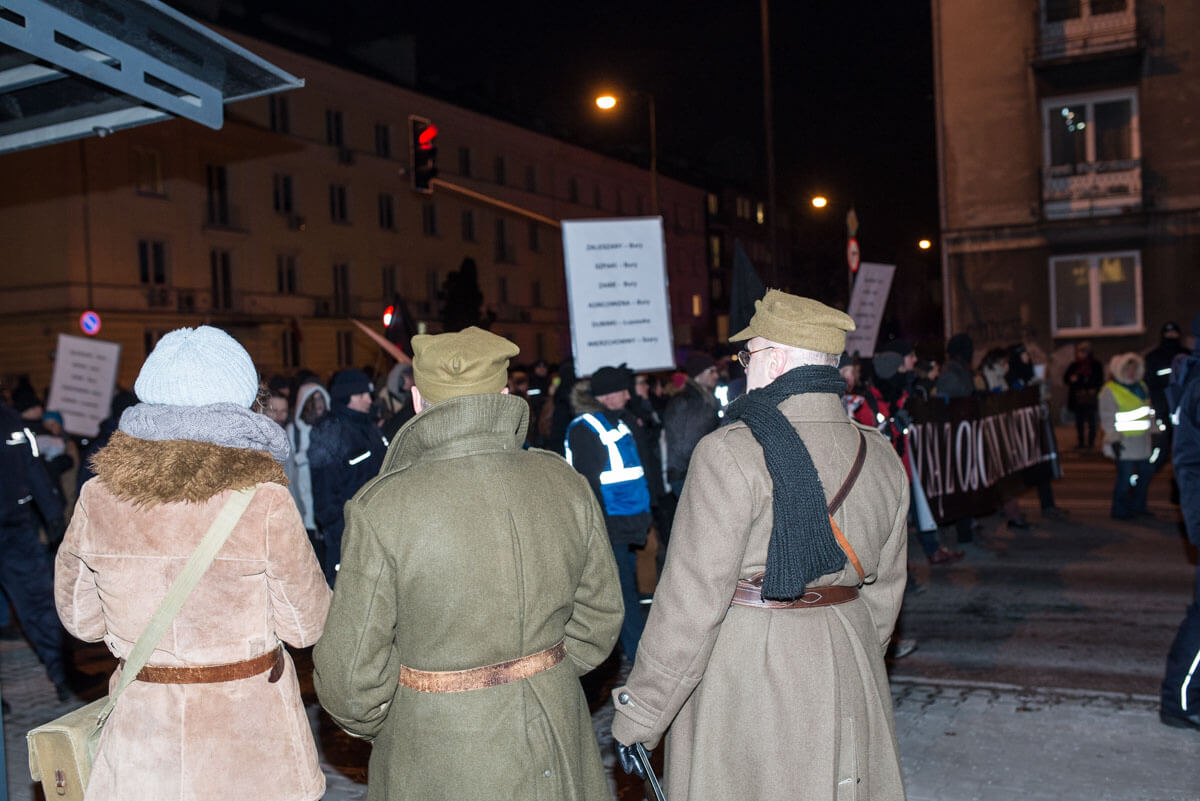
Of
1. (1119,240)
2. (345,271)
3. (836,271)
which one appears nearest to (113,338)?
(345,271)

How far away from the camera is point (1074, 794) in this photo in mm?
4715

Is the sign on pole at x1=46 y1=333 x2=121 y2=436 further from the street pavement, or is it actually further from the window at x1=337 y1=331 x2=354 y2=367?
the window at x1=337 y1=331 x2=354 y2=367

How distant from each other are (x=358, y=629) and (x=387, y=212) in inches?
1732

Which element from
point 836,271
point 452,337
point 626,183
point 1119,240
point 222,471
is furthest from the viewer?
point 836,271

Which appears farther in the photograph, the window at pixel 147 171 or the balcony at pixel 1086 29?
the window at pixel 147 171

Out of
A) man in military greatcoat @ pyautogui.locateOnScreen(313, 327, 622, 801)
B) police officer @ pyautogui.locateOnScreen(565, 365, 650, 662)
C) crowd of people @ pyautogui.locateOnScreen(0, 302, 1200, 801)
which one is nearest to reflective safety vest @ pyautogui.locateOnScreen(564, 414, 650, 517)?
police officer @ pyautogui.locateOnScreen(565, 365, 650, 662)

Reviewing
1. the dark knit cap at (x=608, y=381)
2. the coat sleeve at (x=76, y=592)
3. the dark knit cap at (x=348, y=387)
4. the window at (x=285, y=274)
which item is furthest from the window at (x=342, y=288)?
the coat sleeve at (x=76, y=592)

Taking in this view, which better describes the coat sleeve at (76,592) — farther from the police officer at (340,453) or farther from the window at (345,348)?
the window at (345,348)

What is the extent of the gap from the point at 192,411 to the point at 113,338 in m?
33.3

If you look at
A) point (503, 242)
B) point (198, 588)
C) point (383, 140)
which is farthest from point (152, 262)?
point (198, 588)

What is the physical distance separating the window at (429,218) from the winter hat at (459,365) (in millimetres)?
44930

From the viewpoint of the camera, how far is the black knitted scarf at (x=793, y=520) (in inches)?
117

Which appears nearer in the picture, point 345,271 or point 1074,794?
point 1074,794

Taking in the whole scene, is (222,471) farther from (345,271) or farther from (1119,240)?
(345,271)
